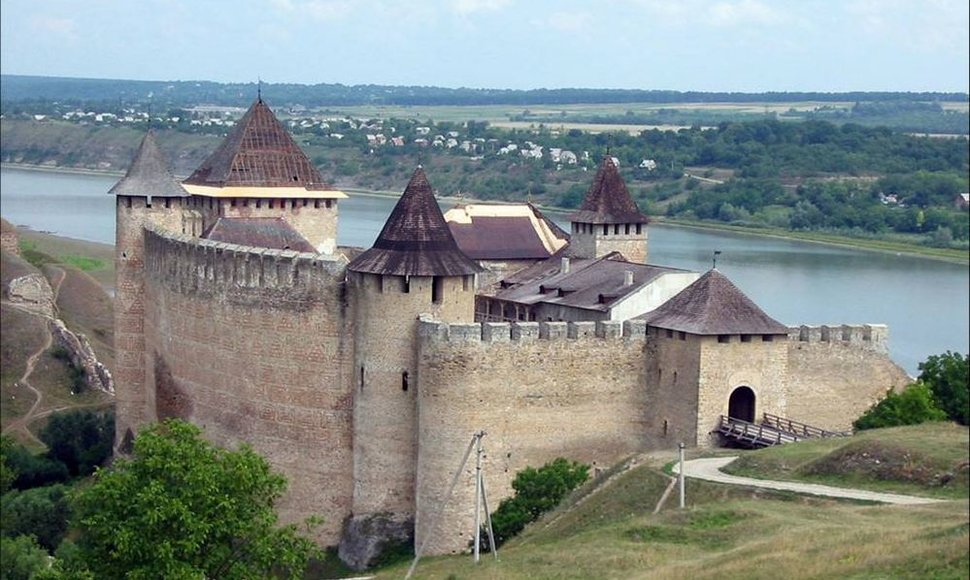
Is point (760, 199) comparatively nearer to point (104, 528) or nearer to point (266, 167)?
point (266, 167)

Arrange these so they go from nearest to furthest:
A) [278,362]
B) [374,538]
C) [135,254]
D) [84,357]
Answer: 1. [374,538]
2. [278,362]
3. [135,254]
4. [84,357]

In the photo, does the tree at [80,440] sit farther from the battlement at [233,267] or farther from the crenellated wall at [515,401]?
the crenellated wall at [515,401]

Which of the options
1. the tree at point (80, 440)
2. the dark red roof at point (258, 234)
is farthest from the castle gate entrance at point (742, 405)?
the tree at point (80, 440)

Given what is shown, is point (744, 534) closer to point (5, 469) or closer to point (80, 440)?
point (5, 469)

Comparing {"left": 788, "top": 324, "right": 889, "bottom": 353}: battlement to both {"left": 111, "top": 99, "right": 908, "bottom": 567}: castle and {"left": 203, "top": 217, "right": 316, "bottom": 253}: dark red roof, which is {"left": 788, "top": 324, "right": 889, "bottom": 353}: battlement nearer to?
{"left": 111, "top": 99, "right": 908, "bottom": 567}: castle

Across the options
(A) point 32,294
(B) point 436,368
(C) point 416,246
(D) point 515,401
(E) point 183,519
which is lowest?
(A) point 32,294

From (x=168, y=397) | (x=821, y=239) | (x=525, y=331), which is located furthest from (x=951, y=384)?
(x=821, y=239)

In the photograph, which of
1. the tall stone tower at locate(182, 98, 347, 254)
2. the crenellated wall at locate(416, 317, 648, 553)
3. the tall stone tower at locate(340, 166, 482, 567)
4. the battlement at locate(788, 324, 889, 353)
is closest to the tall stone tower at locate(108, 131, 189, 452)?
the tall stone tower at locate(182, 98, 347, 254)

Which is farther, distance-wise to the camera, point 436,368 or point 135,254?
point 135,254
